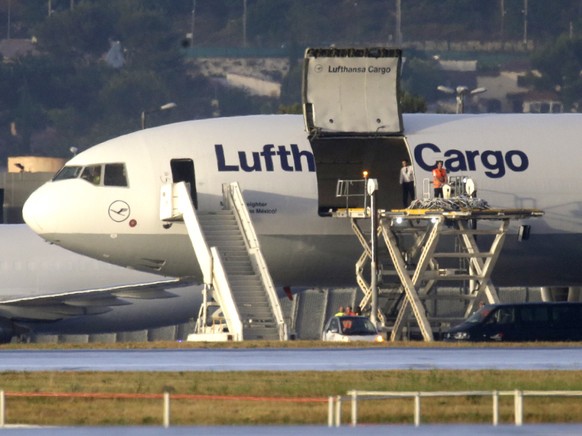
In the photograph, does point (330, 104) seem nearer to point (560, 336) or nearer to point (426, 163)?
point (426, 163)

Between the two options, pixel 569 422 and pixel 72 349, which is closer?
pixel 569 422

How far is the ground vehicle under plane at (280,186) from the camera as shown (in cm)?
5984

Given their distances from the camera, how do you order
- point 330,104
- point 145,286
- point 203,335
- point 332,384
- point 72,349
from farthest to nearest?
point 145,286
point 330,104
point 203,335
point 72,349
point 332,384

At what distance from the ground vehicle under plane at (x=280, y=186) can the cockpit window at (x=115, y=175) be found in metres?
0.03

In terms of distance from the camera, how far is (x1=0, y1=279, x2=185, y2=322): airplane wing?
75.9m

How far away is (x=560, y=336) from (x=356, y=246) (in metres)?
7.96

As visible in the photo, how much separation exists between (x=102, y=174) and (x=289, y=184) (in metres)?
6.45

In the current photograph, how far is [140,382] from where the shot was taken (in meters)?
40.0

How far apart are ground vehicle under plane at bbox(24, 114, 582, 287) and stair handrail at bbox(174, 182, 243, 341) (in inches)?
52.6

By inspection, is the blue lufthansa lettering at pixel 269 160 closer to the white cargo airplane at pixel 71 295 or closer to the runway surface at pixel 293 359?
the runway surface at pixel 293 359

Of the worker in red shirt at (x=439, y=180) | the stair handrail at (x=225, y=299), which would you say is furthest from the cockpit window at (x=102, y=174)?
the worker in red shirt at (x=439, y=180)

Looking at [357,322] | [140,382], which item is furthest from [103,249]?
[140,382]

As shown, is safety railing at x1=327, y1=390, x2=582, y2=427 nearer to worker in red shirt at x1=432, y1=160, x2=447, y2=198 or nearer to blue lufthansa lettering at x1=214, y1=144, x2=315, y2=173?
worker in red shirt at x1=432, y1=160, x2=447, y2=198

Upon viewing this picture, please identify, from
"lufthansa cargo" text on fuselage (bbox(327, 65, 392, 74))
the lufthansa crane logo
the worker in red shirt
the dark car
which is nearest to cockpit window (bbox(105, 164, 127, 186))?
the lufthansa crane logo
